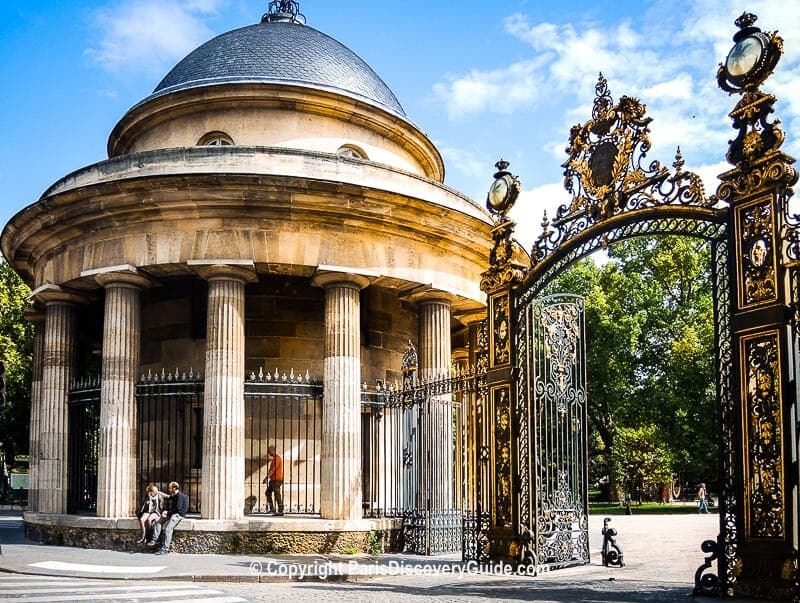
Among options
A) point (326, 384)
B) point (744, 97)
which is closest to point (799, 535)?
point (744, 97)

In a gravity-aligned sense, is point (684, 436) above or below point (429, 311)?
below

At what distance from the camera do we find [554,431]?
14383mm

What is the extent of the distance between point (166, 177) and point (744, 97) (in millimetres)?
10227

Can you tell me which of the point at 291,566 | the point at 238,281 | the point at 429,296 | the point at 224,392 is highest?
the point at 238,281

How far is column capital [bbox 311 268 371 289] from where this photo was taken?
55.0 ft

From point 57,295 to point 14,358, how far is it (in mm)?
21870

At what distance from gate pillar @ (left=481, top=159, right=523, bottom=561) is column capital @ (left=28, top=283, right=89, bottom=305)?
9.28 meters

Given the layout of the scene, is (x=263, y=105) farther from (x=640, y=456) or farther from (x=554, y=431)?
(x=640, y=456)

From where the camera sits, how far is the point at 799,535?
8.70m

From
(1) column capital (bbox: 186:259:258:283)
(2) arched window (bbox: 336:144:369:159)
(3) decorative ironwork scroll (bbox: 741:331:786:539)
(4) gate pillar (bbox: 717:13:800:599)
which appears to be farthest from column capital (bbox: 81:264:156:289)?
(3) decorative ironwork scroll (bbox: 741:331:786:539)

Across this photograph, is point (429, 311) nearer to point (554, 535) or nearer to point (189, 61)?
point (554, 535)

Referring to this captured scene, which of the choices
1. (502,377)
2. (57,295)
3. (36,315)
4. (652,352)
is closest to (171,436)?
(57,295)

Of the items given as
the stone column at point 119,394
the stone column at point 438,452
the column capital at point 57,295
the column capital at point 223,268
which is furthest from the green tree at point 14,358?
the stone column at point 438,452

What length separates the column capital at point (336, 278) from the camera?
16.8 m
